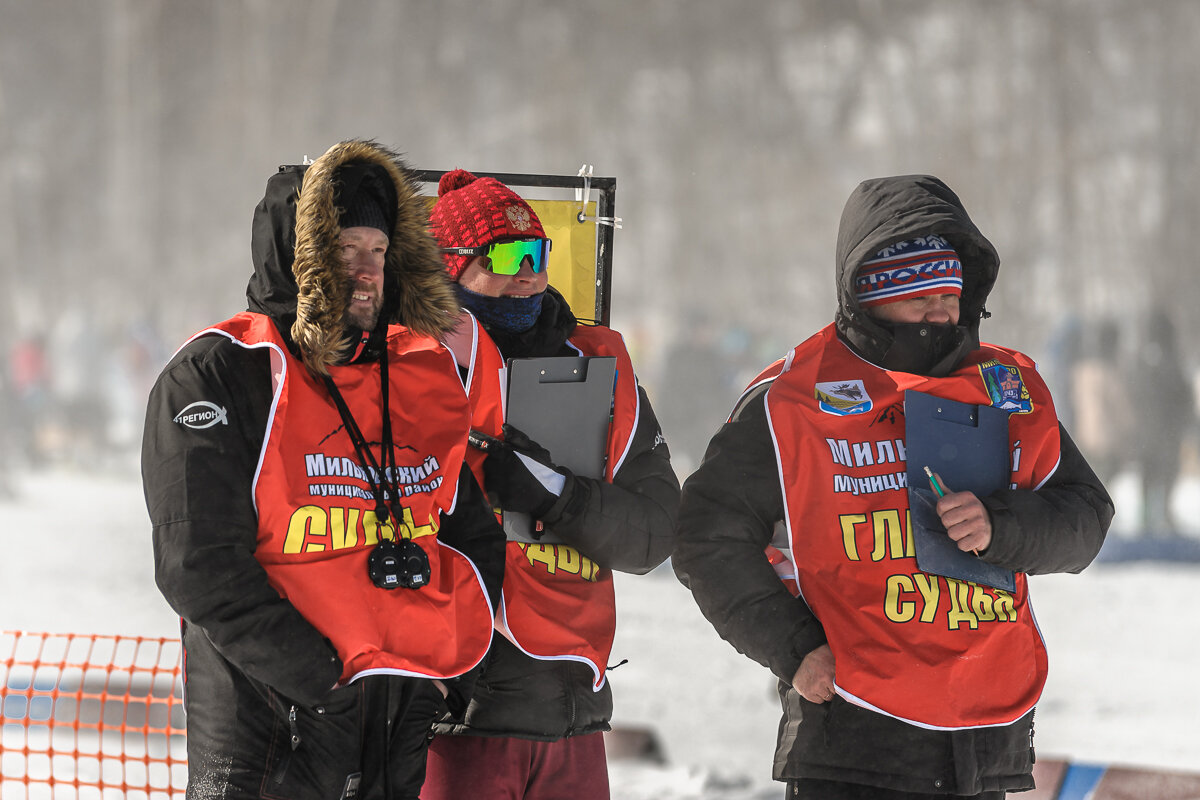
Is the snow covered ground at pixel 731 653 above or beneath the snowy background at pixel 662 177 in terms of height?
beneath

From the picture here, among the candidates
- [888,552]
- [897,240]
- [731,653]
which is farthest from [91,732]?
[731,653]

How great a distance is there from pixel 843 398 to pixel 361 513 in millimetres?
772

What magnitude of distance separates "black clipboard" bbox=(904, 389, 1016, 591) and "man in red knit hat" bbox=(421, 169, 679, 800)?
382mm

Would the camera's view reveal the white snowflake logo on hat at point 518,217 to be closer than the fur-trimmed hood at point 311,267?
No

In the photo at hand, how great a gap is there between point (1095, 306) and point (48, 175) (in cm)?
1529

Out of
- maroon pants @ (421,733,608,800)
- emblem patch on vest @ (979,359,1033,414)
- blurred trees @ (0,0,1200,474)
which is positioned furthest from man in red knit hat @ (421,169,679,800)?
blurred trees @ (0,0,1200,474)

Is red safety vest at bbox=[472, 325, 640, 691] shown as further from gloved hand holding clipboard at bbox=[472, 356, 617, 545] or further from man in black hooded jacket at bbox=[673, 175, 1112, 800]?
man in black hooded jacket at bbox=[673, 175, 1112, 800]

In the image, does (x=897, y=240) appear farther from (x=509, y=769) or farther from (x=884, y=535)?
(x=509, y=769)

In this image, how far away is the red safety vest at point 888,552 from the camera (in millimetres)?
1588

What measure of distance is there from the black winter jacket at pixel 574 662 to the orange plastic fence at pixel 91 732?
1049 millimetres

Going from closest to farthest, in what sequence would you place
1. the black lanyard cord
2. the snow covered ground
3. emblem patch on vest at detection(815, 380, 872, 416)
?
the black lanyard cord → emblem patch on vest at detection(815, 380, 872, 416) → the snow covered ground

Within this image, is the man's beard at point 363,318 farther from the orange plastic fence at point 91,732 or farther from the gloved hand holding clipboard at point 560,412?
the orange plastic fence at point 91,732

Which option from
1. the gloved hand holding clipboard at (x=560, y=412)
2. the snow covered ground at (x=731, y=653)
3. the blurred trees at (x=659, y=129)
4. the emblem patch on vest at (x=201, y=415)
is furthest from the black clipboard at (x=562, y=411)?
the blurred trees at (x=659, y=129)

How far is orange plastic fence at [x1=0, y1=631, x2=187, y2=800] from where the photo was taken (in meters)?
2.62
